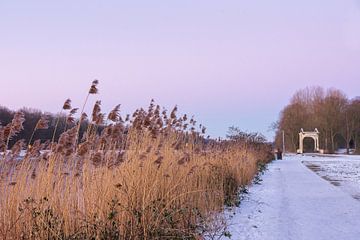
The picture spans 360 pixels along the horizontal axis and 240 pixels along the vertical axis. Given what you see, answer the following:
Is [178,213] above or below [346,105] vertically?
below

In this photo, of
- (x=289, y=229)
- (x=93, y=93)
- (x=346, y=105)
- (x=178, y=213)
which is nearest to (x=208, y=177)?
(x=289, y=229)

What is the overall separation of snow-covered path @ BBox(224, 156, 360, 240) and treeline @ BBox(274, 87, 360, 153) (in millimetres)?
53430

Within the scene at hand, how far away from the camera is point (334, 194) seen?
1155 centimetres

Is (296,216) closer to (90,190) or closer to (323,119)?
(90,190)

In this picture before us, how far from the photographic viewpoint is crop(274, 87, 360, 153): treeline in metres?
66.6

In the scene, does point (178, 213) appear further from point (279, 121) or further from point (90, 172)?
point (279, 121)

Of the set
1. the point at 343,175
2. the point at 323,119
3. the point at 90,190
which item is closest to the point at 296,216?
the point at 90,190

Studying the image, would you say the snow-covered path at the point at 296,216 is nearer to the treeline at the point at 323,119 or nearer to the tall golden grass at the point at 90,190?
the tall golden grass at the point at 90,190

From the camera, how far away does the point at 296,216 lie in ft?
26.3

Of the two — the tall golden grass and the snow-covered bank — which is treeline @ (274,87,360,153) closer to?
the snow-covered bank

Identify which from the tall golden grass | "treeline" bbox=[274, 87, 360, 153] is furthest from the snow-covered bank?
"treeline" bbox=[274, 87, 360, 153]

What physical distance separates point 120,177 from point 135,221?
783 mm

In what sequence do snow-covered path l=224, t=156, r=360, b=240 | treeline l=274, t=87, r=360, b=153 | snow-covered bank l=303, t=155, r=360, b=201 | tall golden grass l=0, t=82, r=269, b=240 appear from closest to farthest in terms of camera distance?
tall golden grass l=0, t=82, r=269, b=240 → snow-covered path l=224, t=156, r=360, b=240 → snow-covered bank l=303, t=155, r=360, b=201 → treeline l=274, t=87, r=360, b=153

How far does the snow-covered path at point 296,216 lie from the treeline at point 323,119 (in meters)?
53.4
